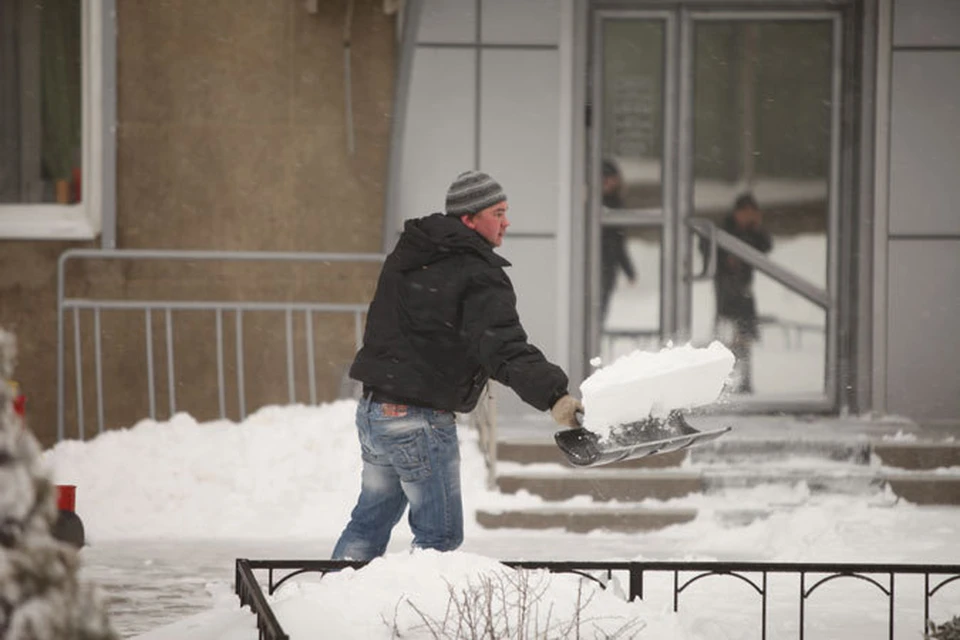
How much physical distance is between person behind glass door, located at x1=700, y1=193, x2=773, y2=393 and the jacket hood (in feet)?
19.0

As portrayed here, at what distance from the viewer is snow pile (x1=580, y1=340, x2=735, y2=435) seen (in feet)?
17.4

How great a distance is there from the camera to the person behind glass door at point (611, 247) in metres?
11.4

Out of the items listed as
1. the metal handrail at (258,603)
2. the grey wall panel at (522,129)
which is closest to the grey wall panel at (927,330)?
the grey wall panel at (522,129)

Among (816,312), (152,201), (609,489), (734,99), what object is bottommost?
(609,489)

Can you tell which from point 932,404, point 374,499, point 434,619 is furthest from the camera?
point 932,404

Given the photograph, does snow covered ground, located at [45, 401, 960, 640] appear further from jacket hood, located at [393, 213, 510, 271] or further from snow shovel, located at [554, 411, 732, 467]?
jacket hood, located at [393, 213, 510, 271]

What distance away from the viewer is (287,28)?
11398mm

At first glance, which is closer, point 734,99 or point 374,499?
Answer: point 374,499

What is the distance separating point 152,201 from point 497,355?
6.36 metres

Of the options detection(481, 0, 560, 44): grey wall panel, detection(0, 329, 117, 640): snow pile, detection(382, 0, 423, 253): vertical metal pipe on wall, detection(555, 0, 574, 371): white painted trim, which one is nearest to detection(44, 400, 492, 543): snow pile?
detection(555, 0, 574, 371): white painted trim

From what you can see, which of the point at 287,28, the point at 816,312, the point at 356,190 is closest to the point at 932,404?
the point at 816,312

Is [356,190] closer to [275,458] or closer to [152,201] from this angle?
[152,201]

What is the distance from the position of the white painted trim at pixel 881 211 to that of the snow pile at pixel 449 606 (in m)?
5.91

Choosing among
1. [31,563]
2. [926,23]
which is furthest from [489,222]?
[926,23]
